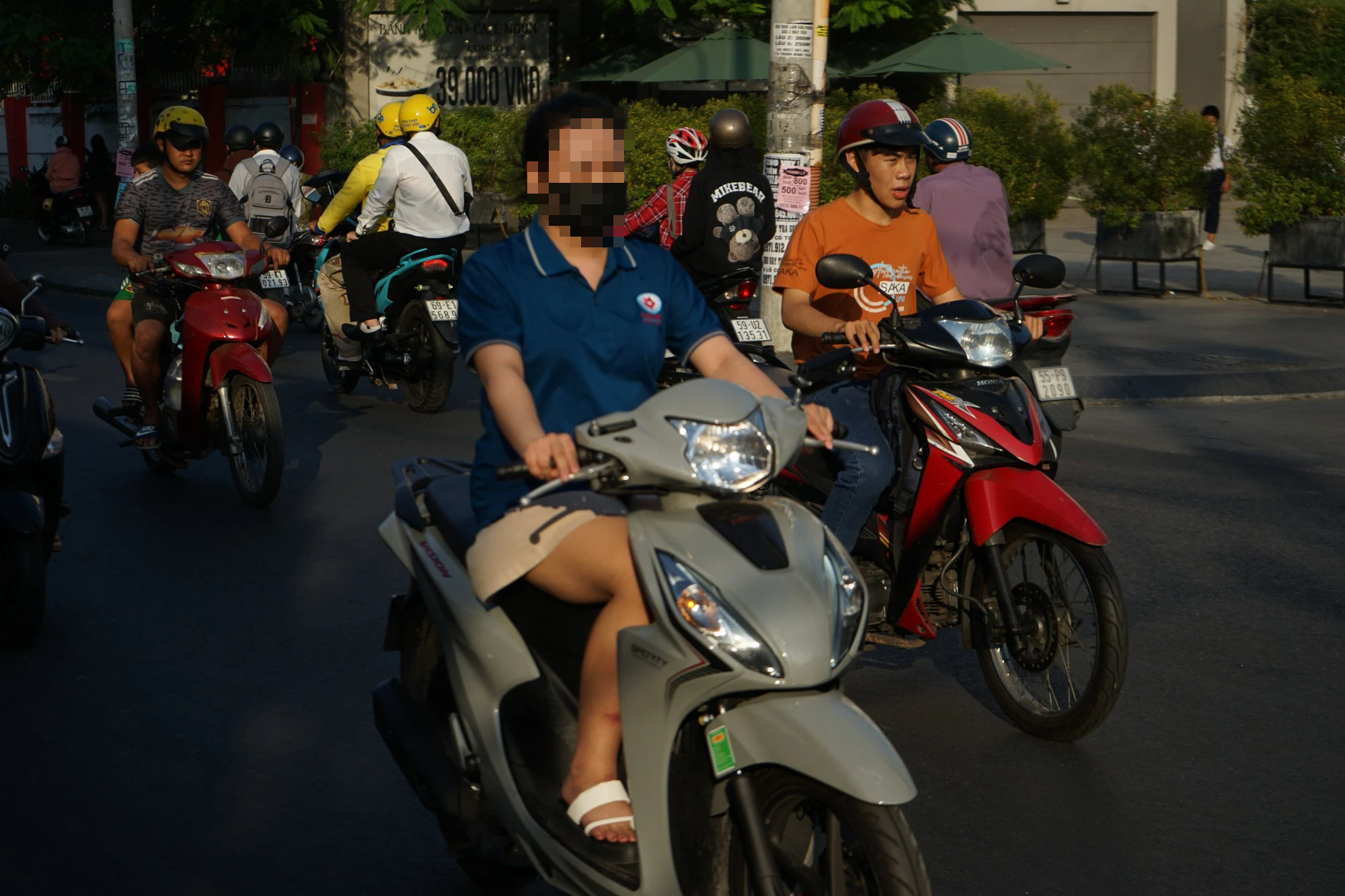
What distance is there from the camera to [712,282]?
31.0 ft

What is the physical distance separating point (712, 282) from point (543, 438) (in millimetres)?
6376

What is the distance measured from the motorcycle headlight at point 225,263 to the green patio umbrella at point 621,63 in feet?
61.2

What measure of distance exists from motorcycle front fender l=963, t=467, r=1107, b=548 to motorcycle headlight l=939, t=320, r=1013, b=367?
0.32 m

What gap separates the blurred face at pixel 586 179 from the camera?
3555 mm

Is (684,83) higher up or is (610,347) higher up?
(684,83)

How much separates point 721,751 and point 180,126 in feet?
21.4

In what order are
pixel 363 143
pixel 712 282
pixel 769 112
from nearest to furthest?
pixel 712 282 < pixel 769 112 < pixel 363 143

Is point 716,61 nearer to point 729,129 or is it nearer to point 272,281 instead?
point 729,129

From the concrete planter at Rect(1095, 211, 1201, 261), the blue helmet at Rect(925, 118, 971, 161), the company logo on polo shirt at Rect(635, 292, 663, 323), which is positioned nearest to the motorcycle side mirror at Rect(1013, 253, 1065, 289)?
the blue helmet at Rect(925, 118, 971, 161)

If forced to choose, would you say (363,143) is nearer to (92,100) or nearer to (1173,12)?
(92,100)

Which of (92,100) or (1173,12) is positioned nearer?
(92,100)

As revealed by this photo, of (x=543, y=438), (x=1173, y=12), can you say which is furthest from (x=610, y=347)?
(x=1173, y=12)

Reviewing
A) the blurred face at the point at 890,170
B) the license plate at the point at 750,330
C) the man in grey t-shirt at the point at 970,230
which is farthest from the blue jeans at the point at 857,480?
the license plate at the point at 750,330

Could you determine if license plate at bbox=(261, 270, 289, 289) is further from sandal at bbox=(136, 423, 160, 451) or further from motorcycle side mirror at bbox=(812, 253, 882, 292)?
motorcycle side mirror at bbox=(812, 253, 882, 292)
